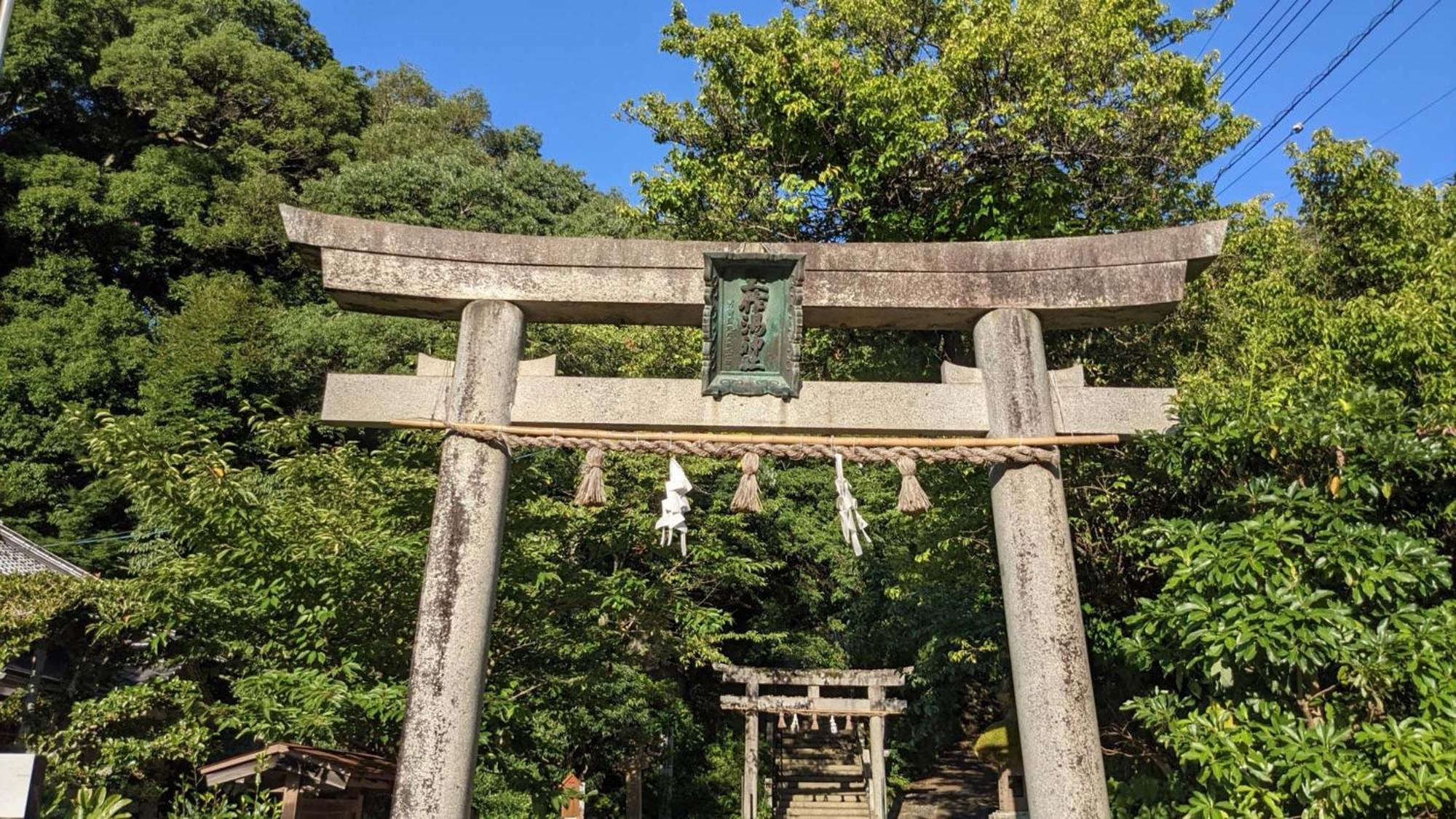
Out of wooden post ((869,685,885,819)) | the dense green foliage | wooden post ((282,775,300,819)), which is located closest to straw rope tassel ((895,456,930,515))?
the dense green foliage

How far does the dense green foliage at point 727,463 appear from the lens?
4648 mm

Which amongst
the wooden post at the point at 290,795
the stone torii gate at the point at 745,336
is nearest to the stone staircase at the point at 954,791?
the wooden post at the point at 290,795

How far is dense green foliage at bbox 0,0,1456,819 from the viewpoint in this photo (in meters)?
4.65

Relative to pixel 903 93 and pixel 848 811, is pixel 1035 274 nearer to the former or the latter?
pixel 903 93

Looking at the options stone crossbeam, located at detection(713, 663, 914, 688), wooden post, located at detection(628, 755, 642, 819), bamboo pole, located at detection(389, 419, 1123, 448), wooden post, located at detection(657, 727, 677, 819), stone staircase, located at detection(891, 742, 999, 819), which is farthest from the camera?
stone staircase, located at detection(891, 742, 999, 819)

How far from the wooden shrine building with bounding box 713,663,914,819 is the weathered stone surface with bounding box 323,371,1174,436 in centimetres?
1149

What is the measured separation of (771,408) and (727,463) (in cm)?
1208

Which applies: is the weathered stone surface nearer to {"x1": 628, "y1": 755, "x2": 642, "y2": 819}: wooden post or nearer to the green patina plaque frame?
the green patina plaque frame

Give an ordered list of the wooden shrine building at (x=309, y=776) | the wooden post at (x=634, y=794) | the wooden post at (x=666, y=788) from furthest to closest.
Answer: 1. the wooden post at (x=666, y=788)
2. the wooden post at (x=634, y=794)
3. the wooden shrine building at (x=309, y=776)

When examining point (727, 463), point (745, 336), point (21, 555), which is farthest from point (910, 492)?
point (21, 555)

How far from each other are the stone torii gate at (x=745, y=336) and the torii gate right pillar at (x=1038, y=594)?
1 centimetres

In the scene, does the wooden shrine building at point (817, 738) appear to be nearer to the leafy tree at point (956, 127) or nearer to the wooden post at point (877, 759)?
the wooden post at point (877, 759)

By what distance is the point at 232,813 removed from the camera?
6855mm

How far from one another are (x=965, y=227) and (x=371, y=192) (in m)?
13.2
